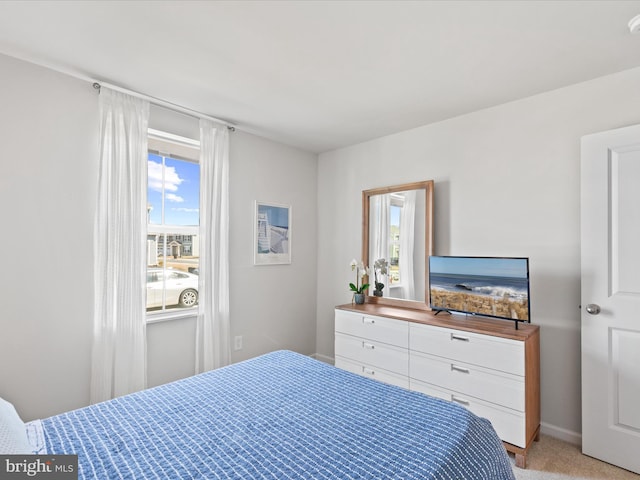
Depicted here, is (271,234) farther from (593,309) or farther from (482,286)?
(593,309)

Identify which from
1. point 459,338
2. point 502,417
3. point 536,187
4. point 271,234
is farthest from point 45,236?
point 536,187

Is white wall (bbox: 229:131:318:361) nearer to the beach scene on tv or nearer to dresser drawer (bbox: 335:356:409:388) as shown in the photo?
dresser drawer (bbox: 335:356:409:388)

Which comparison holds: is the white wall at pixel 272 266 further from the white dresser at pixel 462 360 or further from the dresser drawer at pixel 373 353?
the white dresser at pixel 462 360

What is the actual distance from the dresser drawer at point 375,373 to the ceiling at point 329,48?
7.31 feet

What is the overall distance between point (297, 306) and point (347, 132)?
6.62 feet

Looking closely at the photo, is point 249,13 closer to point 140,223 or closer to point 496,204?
point 140,223

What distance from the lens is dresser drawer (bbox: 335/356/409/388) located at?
2.71 metres

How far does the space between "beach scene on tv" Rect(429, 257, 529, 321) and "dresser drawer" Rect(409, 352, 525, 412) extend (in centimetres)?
41

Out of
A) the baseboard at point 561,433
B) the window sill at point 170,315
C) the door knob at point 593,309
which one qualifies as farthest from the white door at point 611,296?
the window sill at point 170,315

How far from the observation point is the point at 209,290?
299 centimetres

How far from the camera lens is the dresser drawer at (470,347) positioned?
2.14 m

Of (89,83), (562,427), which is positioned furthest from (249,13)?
(562,427)

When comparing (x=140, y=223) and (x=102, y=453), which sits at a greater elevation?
(x=140, y=223)

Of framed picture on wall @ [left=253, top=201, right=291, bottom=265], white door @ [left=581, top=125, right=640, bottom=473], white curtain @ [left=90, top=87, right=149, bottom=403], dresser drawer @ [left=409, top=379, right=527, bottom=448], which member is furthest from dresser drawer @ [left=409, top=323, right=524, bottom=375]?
white curtain @ [left=90, top=87, right=149, bottom=403]
